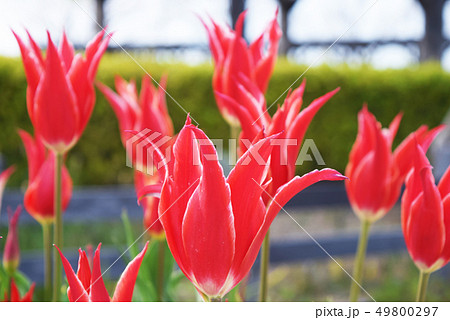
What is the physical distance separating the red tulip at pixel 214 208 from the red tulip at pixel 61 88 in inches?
9.2

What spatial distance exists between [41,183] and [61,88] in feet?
0.56

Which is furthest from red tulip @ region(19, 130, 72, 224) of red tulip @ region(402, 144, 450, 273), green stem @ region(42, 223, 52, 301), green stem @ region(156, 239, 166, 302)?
red tulip @ region(402, 144, 450, 273)

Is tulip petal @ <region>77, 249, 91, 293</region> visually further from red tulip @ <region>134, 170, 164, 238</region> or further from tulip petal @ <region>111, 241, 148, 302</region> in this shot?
red tulip @ <region>134, 170, 164, 238</region>

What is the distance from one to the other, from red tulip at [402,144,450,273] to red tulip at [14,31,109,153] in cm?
36

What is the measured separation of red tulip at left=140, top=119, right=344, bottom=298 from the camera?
36 centimetres

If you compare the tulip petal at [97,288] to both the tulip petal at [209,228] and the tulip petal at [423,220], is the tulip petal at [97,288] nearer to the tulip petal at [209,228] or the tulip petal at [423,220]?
the tulip petal at [209,228]

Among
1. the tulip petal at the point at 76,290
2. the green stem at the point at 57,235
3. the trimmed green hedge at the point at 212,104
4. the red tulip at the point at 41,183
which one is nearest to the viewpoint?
the tulip petal at the point at 76,290

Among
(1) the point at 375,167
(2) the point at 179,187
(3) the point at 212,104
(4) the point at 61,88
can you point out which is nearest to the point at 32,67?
(4) the point at 61,88

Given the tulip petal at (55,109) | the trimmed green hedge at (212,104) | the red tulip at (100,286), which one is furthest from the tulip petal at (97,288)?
the trimmed green hedge at (212,104)

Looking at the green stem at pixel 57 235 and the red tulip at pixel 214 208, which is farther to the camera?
the green stem at pixel 57 235

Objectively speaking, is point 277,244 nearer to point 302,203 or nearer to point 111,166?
point 302,203

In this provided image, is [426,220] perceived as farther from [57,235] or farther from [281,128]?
[57,235]

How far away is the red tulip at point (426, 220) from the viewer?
46cm

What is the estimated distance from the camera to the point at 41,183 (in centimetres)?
66
